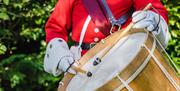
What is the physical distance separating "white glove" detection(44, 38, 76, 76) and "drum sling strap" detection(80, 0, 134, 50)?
0.12m

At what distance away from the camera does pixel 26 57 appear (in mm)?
5328

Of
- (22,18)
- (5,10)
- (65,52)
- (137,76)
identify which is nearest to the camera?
(137,76)

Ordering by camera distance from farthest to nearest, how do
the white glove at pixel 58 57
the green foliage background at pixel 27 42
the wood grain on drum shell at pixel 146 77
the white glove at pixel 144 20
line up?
1. the green foliage background at pixel 27 42
2. the white glove at pixel 58 57
3. the white glove at pixel 144 20
4. the wood grain on drum shell at pixel 146 77

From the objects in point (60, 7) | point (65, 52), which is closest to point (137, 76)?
point (65, 52)

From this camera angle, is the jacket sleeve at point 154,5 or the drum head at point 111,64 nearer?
the drum head at point 111,64

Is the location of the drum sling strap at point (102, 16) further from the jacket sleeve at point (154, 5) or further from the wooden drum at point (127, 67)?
the wooden drum at point (127, 67)

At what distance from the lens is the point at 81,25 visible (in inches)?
137

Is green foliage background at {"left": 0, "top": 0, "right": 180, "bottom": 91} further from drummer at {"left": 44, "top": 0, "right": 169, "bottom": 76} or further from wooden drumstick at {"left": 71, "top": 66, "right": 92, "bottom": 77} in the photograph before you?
wooden drumstick at {"left": 71, "top": 66, "right": 92, "bottom": 77}

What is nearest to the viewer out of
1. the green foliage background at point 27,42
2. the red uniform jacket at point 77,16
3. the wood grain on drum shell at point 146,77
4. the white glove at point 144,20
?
the wood grain on drum shell at point 146,77

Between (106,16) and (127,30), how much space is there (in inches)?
12.7

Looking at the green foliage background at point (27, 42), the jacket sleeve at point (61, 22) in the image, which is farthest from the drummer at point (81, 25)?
the green foliage background at point (27, 42)

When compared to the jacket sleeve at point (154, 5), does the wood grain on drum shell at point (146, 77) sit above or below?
below

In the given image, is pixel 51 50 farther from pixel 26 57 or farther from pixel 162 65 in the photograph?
pixel 26 57

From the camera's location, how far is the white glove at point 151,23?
3.19m
